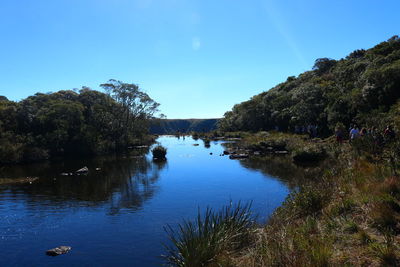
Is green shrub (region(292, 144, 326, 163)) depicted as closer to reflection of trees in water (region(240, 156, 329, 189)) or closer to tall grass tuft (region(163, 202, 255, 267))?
reflection of trees in water (region(240, 156, 329, 189))

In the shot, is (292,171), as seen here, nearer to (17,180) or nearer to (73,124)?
(17,180)

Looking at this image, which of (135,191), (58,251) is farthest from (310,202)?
(135,191)

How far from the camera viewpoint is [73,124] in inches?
1861

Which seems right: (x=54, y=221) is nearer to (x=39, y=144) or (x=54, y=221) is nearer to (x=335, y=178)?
(x=335, y=178)

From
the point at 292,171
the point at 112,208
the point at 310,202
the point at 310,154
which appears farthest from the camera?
the point at 310,154

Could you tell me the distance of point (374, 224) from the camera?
22.9 feet

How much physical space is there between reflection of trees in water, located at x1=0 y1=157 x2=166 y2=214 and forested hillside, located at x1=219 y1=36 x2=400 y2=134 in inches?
623

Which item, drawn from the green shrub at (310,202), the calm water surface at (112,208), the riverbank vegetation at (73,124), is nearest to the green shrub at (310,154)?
the calm water surface at (112,208)

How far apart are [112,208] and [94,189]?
5.92 metres

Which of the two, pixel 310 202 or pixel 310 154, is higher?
pixel 310 202

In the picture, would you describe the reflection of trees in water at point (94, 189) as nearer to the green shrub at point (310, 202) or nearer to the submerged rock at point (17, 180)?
the submerged rock at point (17, 180)

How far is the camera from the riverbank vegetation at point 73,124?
40.0 meters

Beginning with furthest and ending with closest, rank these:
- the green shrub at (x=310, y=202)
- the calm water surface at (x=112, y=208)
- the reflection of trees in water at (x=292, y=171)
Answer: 1. the reflection of trees in water at (x=292, y=171)
2. the calm water surface at (x=112, y=208)
3. the green shrub at (x=310, y=202)

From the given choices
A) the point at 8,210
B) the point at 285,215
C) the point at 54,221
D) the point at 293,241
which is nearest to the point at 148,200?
the point at 54,221
